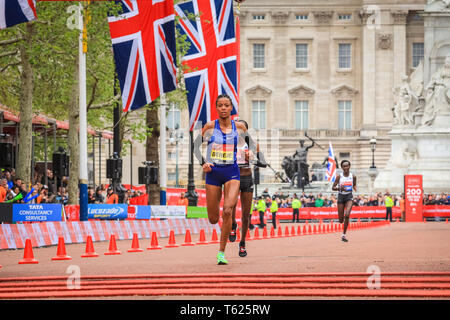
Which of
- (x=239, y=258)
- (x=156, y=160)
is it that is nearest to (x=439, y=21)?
(x=156, y=160)

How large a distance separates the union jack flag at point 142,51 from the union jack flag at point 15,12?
513cm

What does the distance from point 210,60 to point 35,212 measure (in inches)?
249

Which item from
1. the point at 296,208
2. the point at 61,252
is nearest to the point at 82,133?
the point at 61,252

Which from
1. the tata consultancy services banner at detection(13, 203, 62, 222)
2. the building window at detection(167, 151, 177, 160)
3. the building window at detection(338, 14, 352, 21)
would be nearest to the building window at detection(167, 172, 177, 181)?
the building window at detection(167, 151, 177, 160)

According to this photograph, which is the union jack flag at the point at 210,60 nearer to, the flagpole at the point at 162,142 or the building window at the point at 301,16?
the flagpole at the point at 162,142

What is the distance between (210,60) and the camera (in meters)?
27.2

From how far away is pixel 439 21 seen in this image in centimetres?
5512

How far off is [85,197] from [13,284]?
14.8m

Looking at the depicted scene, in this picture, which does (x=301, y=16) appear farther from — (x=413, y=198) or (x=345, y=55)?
(x=413, y=198)

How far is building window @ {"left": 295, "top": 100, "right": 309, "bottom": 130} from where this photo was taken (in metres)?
93.2

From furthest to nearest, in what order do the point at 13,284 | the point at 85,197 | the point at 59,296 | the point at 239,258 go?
1. the point at 85,197
2. the point at 239,258
3. the point at 13,284
4. the point at 59,296

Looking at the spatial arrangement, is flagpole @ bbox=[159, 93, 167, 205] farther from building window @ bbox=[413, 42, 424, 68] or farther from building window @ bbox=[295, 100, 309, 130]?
building window @ bbox=[413, 42, 424, 68]

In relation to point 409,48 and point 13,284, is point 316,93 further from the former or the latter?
point 13,284

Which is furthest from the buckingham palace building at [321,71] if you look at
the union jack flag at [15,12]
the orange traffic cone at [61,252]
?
the orange traffic cone at [61,252]
